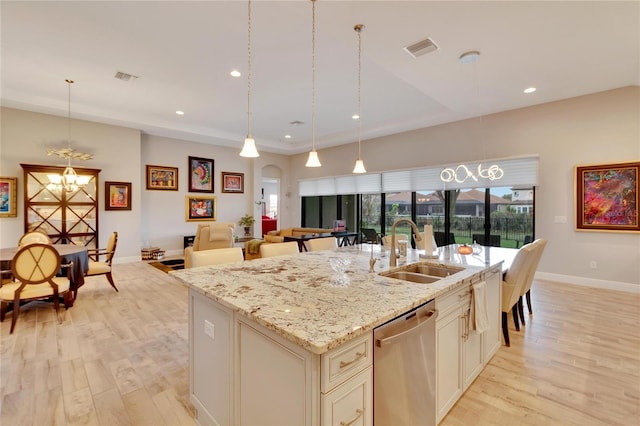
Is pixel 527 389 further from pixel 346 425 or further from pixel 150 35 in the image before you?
pixel 150 35

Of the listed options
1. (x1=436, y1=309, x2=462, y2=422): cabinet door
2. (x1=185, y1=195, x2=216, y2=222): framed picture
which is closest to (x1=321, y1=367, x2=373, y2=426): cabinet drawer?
(x1=436, y1=309, x2=462, y2=422): cabinet door

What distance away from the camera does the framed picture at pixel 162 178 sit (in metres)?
7.48

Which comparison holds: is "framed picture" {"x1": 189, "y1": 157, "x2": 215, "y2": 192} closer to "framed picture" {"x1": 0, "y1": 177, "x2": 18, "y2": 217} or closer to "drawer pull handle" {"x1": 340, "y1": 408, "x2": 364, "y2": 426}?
"framed picture" {"x1": 0, "y1": 177, "x2": 18, "y2": 217}

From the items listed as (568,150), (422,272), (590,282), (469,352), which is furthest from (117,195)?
(590,282)

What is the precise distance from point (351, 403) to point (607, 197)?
569 cm

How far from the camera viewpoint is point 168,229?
7.83 m

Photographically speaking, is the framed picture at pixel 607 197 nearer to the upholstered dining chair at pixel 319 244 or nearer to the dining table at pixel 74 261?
the upholstered dining chair at pixel 319 244

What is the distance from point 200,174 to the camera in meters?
8.33

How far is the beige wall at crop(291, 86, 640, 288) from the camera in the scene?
4422 mm

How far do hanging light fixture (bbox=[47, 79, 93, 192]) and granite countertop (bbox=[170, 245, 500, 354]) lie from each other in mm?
4953

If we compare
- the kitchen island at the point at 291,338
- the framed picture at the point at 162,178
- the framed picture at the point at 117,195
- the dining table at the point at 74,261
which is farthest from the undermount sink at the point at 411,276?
the framed picture at the point at 162,178

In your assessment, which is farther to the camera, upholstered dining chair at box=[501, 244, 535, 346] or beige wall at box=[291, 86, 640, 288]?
beige wall at box=[291, 86, 640, 288]

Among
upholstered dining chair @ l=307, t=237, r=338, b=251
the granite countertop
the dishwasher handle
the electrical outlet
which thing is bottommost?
the electrical outlet

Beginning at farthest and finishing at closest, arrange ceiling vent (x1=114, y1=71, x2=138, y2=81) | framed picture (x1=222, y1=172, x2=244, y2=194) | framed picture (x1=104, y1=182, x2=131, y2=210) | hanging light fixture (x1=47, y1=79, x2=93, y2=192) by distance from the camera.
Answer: framed picture (x1=222, y1=172, x2=244, y2=194)
framed picture (x1=104, y1=182, x2=131, y2=210)
hanging light fixture (x1=47, y1=79, x2=93, y2=192)
ceiling vent (x1=114, y1=71, x2=138, y2=81)
